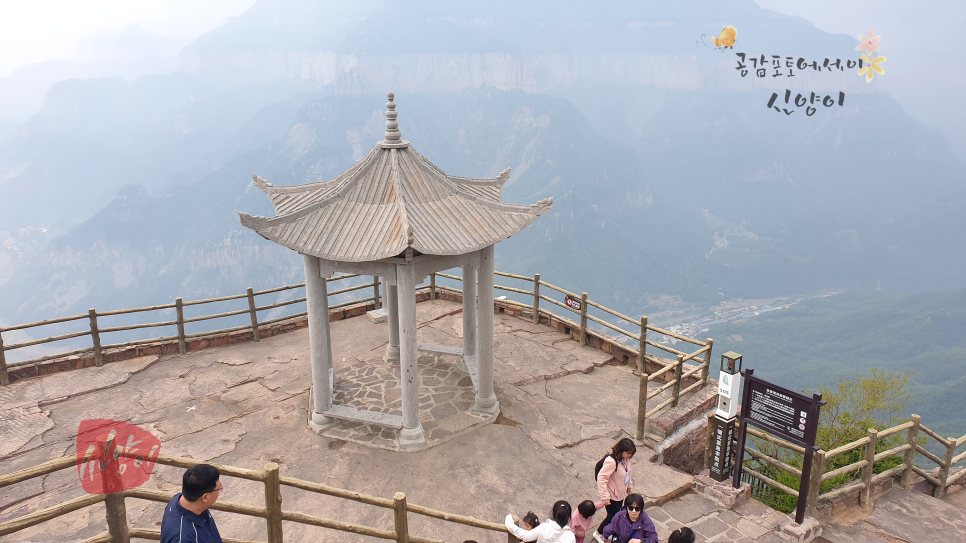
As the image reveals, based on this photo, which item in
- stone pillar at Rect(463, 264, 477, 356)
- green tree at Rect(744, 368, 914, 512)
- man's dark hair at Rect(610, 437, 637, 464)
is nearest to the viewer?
man's dark hair at Rect(610, 437, 637, 464)

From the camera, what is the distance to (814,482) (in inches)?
306

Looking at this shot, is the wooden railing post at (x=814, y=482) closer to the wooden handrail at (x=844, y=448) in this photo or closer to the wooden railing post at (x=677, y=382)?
the wooden handrail at (x=844, y=448)

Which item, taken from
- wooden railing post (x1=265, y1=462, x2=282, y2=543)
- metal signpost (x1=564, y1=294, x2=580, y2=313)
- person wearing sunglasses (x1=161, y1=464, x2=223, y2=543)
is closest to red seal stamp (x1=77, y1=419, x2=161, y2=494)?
person wearing sunglasses (x1=161, y1=464, x2=223, y2=543)

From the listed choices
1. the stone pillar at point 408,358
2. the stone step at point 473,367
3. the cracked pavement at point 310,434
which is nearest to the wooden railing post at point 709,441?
the cracked pavement at point 310,434

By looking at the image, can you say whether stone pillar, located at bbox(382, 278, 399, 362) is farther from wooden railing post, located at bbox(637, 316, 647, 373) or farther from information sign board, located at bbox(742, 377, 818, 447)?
information sign board, located at bbox(742, 377, 818, 447)

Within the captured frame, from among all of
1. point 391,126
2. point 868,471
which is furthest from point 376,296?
point 868,471

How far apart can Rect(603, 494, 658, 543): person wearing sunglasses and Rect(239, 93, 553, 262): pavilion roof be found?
12.7 feet

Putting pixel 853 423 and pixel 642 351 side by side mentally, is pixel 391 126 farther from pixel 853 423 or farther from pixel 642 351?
pixel 853 423

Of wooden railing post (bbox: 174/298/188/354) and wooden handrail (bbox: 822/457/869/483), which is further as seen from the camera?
wooden railing post (bbox: 174/298/188/354)

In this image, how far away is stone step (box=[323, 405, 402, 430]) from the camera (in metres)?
9.20

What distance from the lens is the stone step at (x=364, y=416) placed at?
9203 millimetres

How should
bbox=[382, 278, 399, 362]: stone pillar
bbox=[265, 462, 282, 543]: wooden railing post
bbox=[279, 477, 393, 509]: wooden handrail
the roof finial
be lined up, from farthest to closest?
1. bbox=[382, 278, 399, 362]: stone pillar
2. the roof finial
3. bbox=[279, 477, 393, 509]: wooden handrail
4. bbox=[265, 462, 282, 543]: wooden railing post

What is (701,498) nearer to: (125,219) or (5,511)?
(5,511)

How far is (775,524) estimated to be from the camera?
25.2 ft
